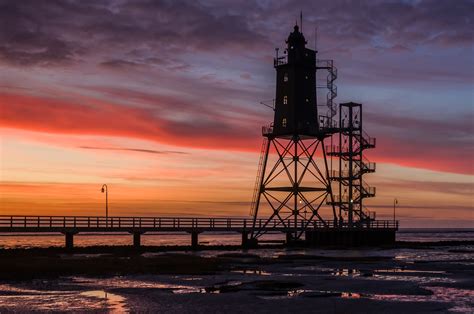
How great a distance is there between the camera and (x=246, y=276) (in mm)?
35656

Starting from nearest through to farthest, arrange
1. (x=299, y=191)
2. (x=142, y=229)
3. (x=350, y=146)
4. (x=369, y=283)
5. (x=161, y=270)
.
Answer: (x=369, y=283) → (x=161, y=270) → (x=142, y=229) → (x=299, y=191) → (x=350, y=146)

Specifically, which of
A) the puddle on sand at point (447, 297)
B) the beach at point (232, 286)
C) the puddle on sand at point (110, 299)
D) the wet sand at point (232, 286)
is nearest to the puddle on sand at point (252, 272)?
the beach at point (232, 286)

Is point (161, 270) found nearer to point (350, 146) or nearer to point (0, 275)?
point (0, 275)

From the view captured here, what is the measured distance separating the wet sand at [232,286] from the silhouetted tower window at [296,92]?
2068cm

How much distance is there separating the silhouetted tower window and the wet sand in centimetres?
2068

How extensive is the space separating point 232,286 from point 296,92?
125 feet

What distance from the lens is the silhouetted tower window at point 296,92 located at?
66.0m

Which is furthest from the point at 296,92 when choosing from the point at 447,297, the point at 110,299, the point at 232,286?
the point at 110,299

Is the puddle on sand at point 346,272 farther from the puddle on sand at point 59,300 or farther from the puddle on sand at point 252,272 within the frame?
the puddle on sand at point 59,300

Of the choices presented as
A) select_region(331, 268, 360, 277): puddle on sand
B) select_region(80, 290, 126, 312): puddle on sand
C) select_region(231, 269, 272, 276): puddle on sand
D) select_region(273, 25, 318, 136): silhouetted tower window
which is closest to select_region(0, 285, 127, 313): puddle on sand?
select_region(80, 290, 126, 312): puddle on sand

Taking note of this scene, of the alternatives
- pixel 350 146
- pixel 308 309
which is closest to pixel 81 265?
pixel 308 309

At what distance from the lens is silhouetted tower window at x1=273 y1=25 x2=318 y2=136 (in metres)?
66.0

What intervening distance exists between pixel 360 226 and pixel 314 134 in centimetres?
1437

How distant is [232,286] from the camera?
30.5 meters
